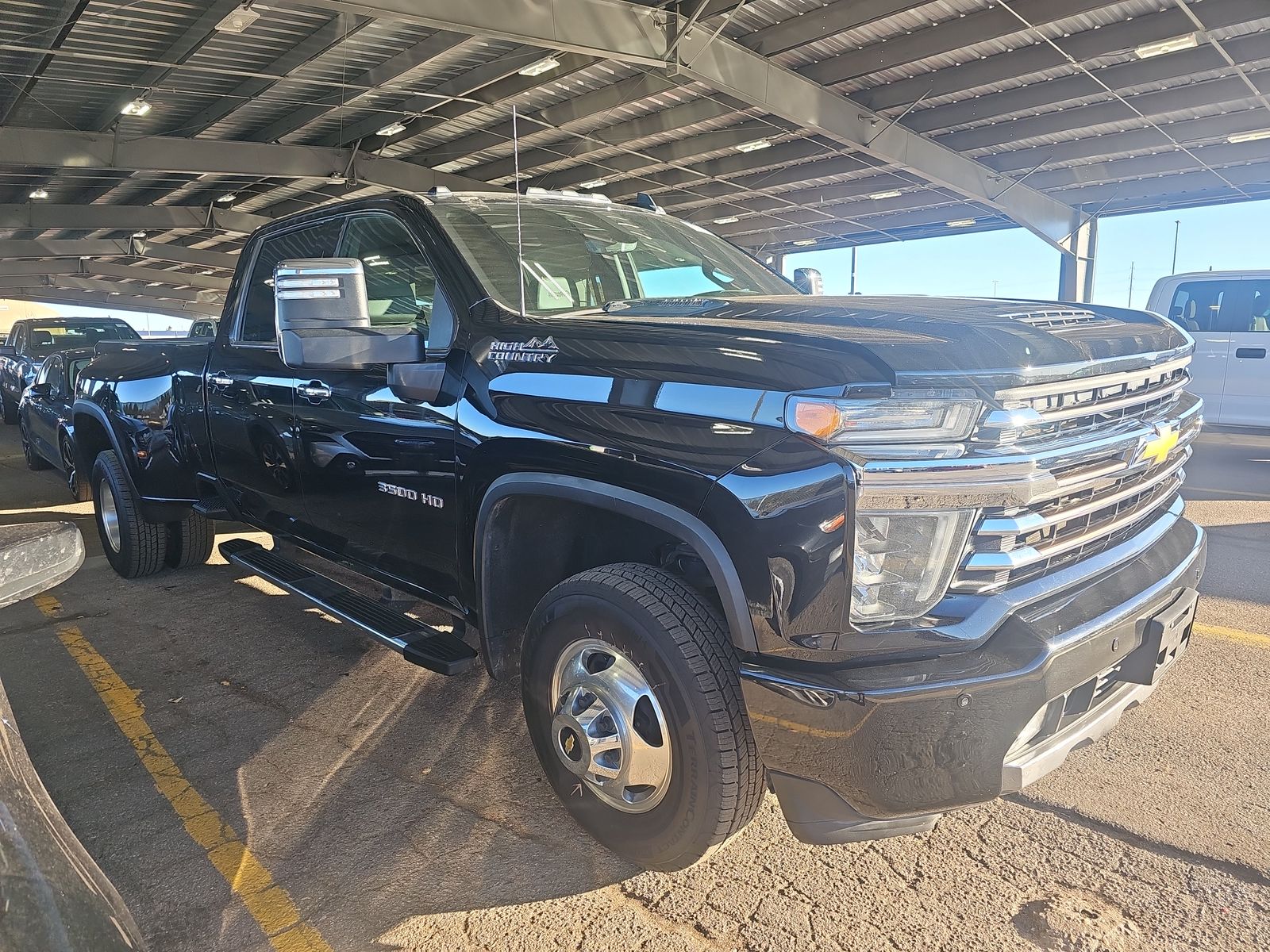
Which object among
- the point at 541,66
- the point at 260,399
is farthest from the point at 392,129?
the point at 260,399

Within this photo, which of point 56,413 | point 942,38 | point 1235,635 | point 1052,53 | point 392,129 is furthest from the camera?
point 392,129

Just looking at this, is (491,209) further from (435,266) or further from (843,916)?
(843,916)

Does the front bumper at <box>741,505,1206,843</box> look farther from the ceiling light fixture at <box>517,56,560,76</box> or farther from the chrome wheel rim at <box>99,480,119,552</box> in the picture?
the ceiling light fixture at <box>517,56,560,76</box>

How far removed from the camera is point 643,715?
234 cm

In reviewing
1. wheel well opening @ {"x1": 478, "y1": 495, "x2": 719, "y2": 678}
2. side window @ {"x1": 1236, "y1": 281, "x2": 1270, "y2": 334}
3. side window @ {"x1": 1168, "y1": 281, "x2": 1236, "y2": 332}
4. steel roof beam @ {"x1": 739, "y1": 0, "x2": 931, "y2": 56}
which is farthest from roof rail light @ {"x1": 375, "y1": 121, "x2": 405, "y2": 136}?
wheel well opening @ {"x1": 478, "y1": 495, "x2": 719, "y2": 678}

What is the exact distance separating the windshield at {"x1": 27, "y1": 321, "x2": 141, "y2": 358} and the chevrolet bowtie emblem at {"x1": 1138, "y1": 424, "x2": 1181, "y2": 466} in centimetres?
1296

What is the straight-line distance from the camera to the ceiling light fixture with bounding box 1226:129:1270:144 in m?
15.8

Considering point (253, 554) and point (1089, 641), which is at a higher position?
point (1089, 641)

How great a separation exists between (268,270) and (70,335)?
35.0ft

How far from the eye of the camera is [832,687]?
1.94 metres

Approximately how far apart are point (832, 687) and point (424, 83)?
14.7 metres

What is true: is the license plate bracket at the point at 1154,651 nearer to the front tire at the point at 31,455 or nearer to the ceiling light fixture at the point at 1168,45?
the front tire at the point at 31,455

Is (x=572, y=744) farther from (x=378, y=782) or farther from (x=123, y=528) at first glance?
(x=123, y=528)

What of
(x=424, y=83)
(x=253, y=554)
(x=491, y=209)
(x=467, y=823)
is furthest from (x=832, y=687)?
(x=424, y=83)
